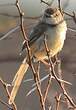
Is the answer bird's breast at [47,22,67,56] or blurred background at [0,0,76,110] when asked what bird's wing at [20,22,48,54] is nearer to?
bird's breast at [47,22,67,56]

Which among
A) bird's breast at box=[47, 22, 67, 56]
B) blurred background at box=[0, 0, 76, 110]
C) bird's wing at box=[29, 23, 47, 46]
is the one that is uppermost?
bird's wing at box=[29, 23, 47, 46]

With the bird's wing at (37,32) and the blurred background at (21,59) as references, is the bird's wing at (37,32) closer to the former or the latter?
the bird's wing at (37,32)

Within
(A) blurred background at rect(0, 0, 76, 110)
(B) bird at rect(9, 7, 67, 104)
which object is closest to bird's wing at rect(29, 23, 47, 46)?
(B) bird at rect(9, 7, 67, 104)

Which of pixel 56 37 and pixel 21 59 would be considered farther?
pixel 21 59

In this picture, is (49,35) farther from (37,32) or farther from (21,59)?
(21,59)

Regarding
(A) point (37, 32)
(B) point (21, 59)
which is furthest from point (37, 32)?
(B) point (21, 59)

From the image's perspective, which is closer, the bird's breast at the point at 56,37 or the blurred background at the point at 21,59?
the bird's breast at the point at 56,37

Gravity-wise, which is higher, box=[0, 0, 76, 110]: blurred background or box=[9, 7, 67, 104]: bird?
box=[9, 7, 67, 104]: bird

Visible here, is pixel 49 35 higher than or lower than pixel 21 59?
higher

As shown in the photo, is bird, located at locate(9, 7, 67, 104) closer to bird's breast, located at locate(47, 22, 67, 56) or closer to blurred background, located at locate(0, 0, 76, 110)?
bird's breast, located at locate(47, 22, 67, 56)

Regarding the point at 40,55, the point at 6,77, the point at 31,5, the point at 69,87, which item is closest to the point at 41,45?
the point at 40,55

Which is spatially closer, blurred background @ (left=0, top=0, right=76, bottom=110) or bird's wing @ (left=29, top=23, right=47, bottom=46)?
bird's wing @ (left=29, top=23, right=47, bottom=46)

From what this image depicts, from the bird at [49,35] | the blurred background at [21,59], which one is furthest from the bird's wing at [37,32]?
the blurred background at [21,59]

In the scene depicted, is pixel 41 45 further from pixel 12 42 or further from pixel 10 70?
pixel 12 42
